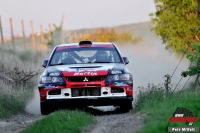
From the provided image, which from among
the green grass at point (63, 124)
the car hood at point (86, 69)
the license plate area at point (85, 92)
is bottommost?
the green grass at point (63, 124)

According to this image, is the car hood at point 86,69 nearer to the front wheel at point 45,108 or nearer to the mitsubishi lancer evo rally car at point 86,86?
the mitsubishi lancer evo rally car at point 86,86

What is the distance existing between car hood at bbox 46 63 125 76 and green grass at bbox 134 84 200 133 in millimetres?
1033

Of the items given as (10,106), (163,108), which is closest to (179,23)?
(10,106)

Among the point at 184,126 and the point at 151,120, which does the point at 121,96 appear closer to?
the point at 151,120

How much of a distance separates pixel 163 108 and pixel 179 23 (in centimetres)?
2717

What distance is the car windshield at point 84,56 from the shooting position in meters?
15.5

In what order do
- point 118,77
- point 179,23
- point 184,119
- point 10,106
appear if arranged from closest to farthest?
1. point 184,119
2. point 118,77
3. point 10,106
4. point 179,23

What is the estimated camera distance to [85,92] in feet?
46.9

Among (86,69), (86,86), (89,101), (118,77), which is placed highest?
(86,69)

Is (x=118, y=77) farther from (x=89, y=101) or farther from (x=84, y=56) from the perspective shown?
(x=84, y=56)

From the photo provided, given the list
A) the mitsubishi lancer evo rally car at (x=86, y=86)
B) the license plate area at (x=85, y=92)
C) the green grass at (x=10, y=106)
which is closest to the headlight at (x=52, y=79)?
the mitsubishi lancer evo rally car at (x=86, y=86)

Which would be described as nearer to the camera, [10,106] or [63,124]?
[63,124]

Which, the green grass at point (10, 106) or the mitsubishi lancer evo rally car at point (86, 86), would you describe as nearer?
the mitsubishi lancer evo rally car at point (86, 86)

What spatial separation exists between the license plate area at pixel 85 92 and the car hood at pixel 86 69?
324 mm
